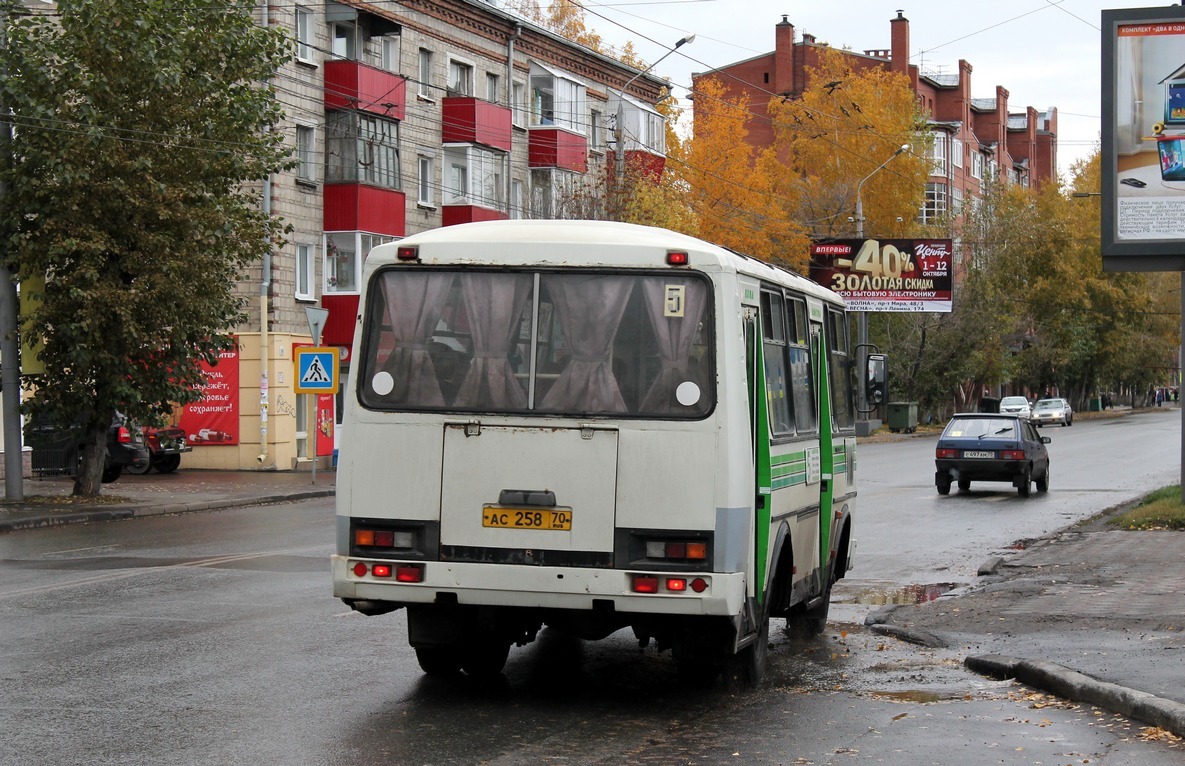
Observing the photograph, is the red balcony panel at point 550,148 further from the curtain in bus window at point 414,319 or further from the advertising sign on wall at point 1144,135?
the curtain in bus window at point 414,319

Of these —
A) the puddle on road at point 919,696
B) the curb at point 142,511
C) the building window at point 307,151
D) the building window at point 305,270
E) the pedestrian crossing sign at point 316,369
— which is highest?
the building window at point 307,151

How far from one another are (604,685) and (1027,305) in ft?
278

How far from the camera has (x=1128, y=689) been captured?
8.70m

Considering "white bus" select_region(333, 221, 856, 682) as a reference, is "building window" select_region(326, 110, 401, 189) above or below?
above

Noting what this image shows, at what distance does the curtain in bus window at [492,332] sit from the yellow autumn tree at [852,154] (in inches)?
2453

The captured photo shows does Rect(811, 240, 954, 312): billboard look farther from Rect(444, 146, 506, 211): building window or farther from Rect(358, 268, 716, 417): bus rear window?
Rect(358, 268, 716, 417): bus rear window

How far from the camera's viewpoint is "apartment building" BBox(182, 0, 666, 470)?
3769 centimetres

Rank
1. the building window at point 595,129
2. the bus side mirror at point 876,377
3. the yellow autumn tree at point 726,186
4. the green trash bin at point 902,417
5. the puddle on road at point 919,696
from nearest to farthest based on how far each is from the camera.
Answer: the puddle on road at point 919,696, the bus side mirror at point 876,377, the building window at point 595,129, the yellow autumn tree at point 726,186, the green trash bin at point 902,417

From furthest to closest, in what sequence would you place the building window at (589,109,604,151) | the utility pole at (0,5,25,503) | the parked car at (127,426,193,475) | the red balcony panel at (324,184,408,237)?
the building window at (589,109,604,151) → the red balcony panel at (324,184,408,237) → the parked car at (127,426,193,475) → the utility pole at (0,5,25,503)

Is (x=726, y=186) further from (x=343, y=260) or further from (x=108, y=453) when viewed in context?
(x=108, y=453)

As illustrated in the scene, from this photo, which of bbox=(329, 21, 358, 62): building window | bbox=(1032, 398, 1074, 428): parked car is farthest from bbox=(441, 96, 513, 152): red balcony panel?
bbox=(1032, 398, 1074, 428): parked car

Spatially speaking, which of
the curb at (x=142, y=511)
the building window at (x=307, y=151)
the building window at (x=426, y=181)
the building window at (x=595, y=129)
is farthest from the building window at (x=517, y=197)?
the curb at (x=142, y=511)

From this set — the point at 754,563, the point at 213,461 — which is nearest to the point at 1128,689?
the point at 754,563

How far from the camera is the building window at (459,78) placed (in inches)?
1893
